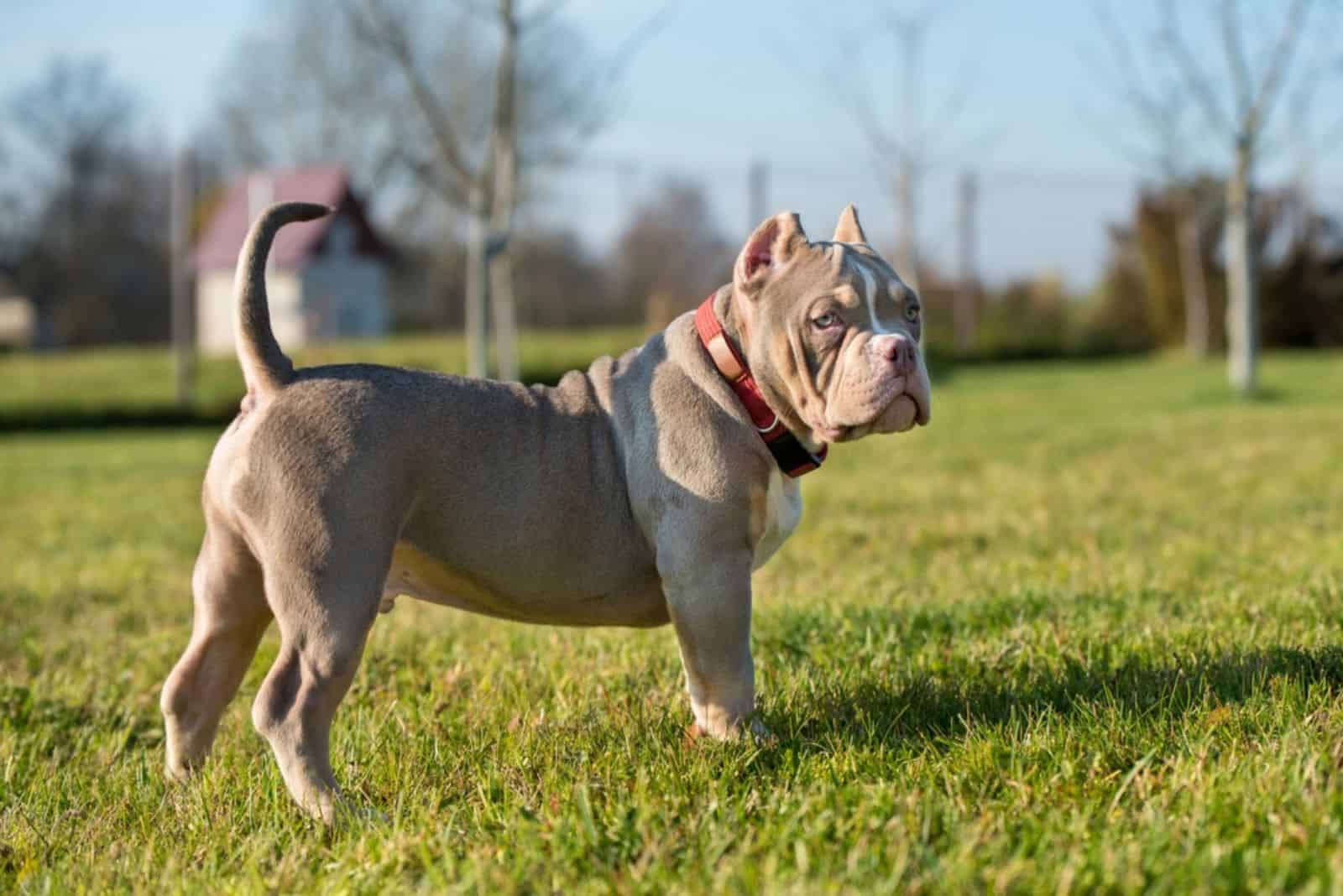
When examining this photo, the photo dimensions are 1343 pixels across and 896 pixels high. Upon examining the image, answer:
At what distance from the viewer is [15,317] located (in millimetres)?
47344

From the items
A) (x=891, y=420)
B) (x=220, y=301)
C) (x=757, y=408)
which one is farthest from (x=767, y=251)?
(x=220, y=301)

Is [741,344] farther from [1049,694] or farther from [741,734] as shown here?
[1049,694]

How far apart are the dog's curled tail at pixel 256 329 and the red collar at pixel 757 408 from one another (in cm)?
96

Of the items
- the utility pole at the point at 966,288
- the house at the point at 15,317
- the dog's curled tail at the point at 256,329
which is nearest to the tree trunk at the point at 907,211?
the utility pole at the point at 966,288

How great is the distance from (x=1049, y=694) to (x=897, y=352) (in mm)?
970

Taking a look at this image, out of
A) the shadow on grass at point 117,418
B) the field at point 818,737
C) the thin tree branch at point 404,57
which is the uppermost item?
the thin tree branch at point 404,57

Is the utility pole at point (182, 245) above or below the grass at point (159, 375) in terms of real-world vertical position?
above

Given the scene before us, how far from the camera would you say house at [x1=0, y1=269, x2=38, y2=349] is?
46.2 meters

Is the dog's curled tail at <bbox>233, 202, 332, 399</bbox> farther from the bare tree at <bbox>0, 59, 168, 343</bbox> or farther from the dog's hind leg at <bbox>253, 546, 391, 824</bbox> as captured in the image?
the bare tree at <bbox>0, 59, 168, 343</bbox>

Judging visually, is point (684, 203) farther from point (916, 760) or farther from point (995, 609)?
point (916, 760)

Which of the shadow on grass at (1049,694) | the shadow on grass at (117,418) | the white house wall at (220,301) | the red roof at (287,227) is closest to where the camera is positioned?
the shadow on grass at (1049,694)

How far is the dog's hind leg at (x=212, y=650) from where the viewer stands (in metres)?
3.10

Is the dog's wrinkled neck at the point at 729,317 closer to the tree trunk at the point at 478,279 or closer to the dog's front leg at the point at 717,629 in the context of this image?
the dog's front leg at the point at 717,629

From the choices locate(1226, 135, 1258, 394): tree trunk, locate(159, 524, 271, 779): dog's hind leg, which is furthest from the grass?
locate(159, 524, 271, 779): dog's hind leg
